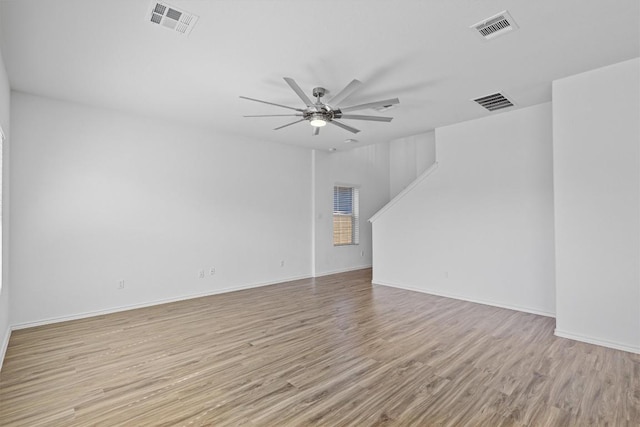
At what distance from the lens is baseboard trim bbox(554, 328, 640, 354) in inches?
127

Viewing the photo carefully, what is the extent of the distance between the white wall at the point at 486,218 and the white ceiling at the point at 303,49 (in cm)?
75

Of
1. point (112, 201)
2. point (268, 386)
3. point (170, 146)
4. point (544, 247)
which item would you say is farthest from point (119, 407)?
point (544, 247)

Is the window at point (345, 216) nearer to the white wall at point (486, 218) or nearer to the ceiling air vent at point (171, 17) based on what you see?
the white wall at point (486, 218)

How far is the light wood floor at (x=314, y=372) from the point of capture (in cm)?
222

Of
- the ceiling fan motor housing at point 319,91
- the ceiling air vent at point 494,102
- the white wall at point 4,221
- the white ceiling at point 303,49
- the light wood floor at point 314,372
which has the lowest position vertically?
the light wood floor at point 314,372

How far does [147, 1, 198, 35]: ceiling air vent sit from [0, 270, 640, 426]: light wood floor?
2971 mm

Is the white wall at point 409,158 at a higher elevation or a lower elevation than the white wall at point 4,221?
higher

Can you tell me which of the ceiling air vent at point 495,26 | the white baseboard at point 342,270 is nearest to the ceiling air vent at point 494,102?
the ceiling air vent at point 495,26

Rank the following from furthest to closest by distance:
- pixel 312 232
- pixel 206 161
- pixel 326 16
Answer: pixel 312 232 → pixel 206 161 → pixel 326 16

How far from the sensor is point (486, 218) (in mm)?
5043

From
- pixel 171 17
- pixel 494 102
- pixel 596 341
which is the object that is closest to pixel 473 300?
pixel 596 341

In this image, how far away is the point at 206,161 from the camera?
566cm

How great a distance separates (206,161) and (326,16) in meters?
3.86

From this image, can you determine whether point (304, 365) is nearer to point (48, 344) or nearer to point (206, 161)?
point (48, 344)
